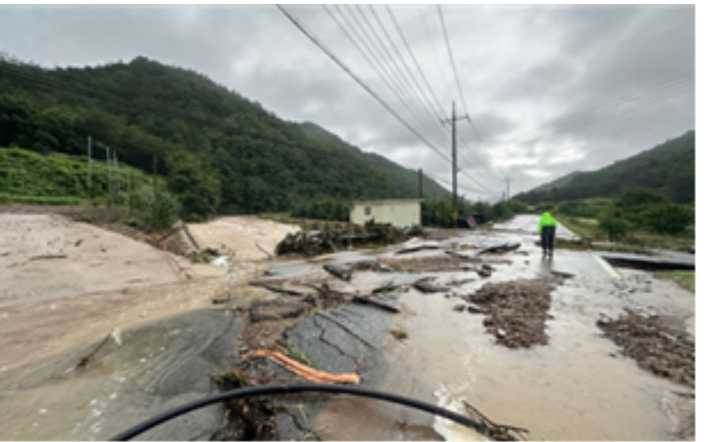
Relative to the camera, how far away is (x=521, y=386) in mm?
3029

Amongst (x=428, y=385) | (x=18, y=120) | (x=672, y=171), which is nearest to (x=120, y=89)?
(x=18, y=120)

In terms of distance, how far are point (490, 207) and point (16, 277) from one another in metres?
52.0

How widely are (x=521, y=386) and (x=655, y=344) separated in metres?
2.44

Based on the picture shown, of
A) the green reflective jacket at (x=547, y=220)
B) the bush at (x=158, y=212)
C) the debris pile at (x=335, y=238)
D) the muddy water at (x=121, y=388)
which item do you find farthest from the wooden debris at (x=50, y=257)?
the green reflective jacket at (x=547, y=220)

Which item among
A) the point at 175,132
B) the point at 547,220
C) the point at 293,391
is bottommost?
the point at 293,391

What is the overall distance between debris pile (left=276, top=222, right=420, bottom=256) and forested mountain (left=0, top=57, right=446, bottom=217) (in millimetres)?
14257

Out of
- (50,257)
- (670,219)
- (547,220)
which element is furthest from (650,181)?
(50,257)

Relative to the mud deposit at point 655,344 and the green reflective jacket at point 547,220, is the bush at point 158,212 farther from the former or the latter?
the green reflective jacket at point 547,220

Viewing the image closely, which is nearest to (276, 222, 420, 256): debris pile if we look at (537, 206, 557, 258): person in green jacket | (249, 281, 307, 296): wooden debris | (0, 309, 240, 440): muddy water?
(249, 281, 307, 296): wooden debris

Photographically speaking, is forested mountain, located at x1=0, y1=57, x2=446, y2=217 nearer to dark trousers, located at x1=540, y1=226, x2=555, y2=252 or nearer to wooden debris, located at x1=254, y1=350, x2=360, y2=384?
dark trousers, located at x1=540, y1=226, x2=555, y2=252

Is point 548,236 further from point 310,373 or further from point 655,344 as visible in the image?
point 310,373

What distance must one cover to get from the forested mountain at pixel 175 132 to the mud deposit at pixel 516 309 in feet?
73.2

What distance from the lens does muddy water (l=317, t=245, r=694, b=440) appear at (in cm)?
234

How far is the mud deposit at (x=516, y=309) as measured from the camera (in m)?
4.10
